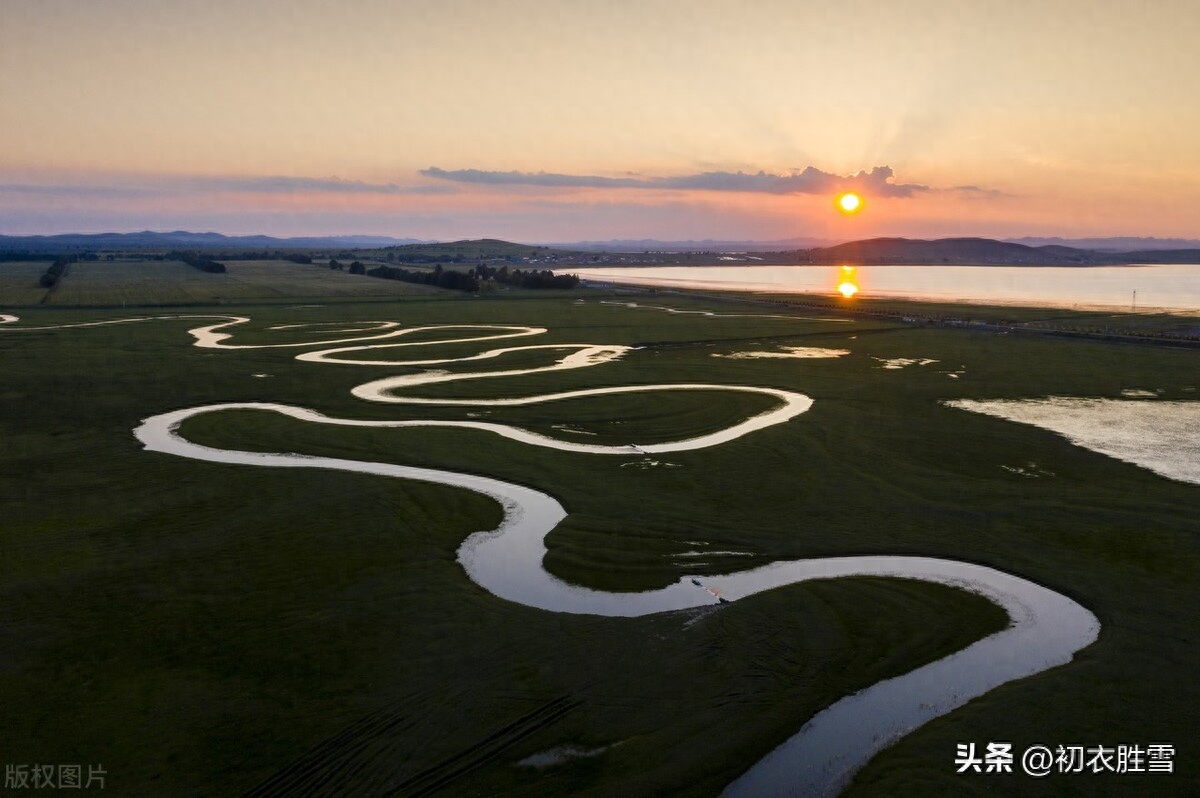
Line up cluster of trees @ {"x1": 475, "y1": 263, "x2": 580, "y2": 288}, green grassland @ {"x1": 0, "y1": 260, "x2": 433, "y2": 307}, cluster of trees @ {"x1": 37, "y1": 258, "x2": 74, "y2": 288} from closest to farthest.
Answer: green grassland @ {"x1": 0, "y1": 260, "x2": 433, "y2": 307}, cluster of trees @ {"x1": 37, "y1": 258, "x2": 74, "y2": 288}, cluster of trees @ {"x1": 475, "y1": 263, "x2": 580, "y2": 288}

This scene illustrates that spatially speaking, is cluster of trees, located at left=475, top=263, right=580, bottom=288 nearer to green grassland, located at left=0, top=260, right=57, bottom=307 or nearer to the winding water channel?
green grassland, located at left=0, top=260, right=57, bottom=307

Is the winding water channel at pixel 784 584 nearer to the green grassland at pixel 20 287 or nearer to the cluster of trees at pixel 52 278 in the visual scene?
the green grassland at pixel 20 287

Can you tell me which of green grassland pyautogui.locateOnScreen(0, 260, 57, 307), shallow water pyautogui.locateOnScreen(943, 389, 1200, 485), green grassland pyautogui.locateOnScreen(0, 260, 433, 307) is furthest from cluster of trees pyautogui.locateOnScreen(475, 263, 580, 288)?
shallow water pyautogui.locateOnScreen(943, 389, 1200, 485)

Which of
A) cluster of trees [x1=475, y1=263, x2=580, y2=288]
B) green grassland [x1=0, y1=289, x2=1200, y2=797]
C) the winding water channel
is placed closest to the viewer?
green grassland [x1=0, y1=289, x2=1200, y2=797]

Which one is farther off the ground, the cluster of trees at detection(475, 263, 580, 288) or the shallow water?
the cluster of trees at detection(475, 263, 580, 288)

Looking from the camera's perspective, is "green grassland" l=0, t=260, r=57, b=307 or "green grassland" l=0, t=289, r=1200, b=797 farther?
"green grassland" l=0, t=260, r=57, b=307

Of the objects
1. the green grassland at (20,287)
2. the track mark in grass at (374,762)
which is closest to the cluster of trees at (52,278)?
the green grassland at (20,287)
